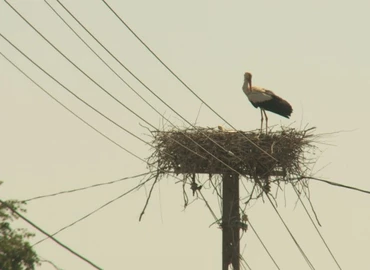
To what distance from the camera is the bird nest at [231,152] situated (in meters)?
16.2

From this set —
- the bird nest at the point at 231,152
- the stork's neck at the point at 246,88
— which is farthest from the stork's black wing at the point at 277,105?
the bird nest at the point at 231,152

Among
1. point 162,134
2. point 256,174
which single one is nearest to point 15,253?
point 162,134

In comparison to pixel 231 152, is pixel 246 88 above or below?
above

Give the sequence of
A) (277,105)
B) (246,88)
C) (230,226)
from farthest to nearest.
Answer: (246,88) < (277,105) < (230,226)

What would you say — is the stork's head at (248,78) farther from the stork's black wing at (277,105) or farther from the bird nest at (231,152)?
the bird nest at (231,152)

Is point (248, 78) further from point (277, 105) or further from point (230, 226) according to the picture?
point (230, 226)

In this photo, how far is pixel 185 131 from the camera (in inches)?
679

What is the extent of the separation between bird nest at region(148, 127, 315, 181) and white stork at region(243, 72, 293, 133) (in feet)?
9.53

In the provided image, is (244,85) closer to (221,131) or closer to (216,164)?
(221,131)

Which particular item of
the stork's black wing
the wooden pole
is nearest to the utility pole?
the wooden pole

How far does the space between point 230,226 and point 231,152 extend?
1717mm

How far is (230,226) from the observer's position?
49.4 ft

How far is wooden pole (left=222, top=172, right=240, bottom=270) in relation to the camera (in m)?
14.8

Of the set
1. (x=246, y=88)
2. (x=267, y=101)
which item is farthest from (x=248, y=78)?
(x=267, y=101)
